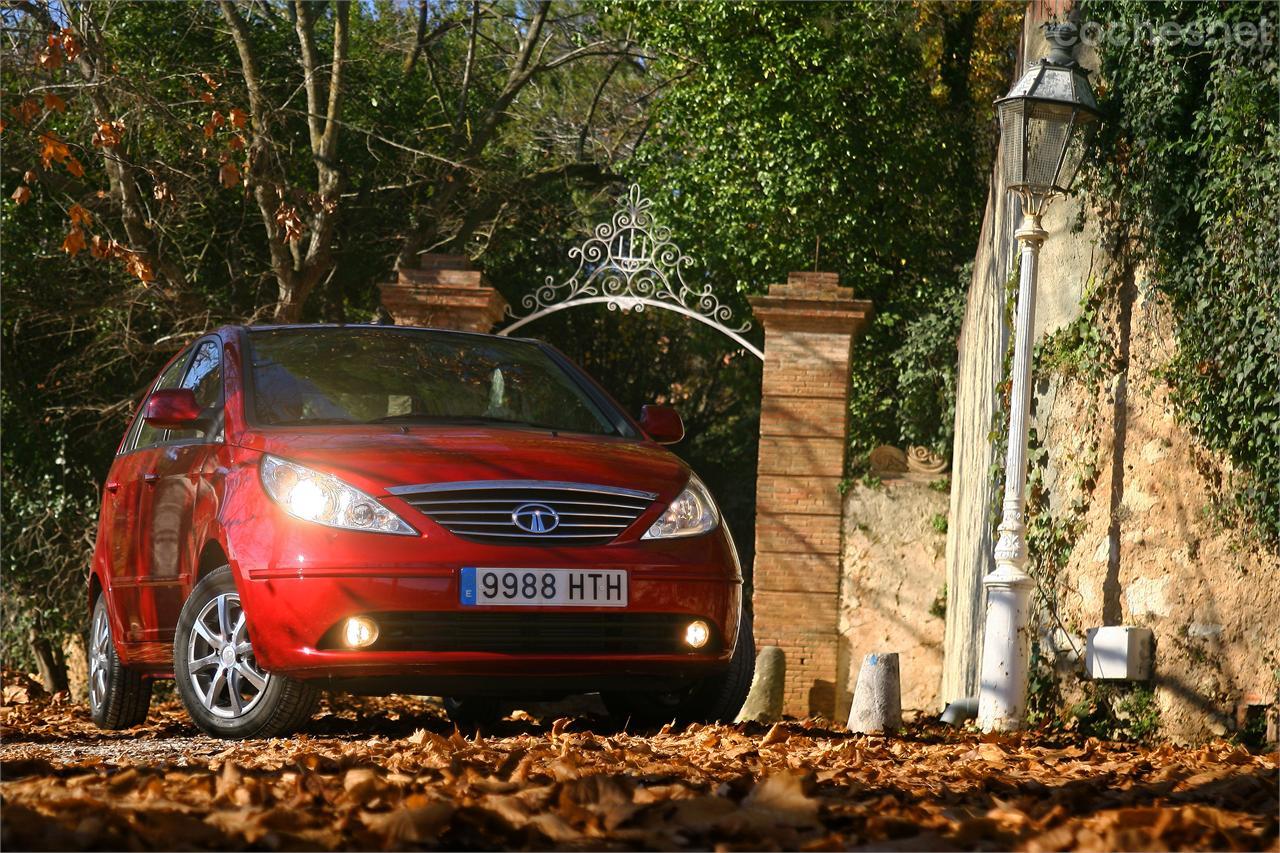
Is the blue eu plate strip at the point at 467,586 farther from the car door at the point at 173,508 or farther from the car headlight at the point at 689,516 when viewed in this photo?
the car door at the point at 173,508

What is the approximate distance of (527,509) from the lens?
5.55 meters

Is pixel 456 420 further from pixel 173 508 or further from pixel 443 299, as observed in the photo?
pixel 443 299

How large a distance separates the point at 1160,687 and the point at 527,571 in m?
2.58

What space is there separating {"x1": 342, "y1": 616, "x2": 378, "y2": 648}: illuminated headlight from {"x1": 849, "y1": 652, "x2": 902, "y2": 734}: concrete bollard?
244cm

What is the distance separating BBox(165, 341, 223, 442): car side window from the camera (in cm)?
652

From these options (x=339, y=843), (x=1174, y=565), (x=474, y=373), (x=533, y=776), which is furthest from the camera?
(x=474, y=373)

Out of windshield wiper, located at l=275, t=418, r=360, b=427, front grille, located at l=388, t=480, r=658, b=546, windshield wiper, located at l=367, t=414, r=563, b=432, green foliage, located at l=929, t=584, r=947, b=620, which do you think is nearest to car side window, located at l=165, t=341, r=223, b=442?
windshield wiper, located at l=275, t=418, r=360, b=427

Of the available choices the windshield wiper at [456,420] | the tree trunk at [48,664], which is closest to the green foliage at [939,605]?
the windshield wiper at [456,420]

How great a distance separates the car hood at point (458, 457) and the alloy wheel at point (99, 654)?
5.91 ft

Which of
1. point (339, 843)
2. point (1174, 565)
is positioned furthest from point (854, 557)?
point (339, 843)

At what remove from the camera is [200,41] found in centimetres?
1678

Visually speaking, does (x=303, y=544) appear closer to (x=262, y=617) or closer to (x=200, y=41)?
(x=262, y=617)

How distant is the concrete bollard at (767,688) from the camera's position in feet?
36.4

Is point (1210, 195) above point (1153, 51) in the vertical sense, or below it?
below
